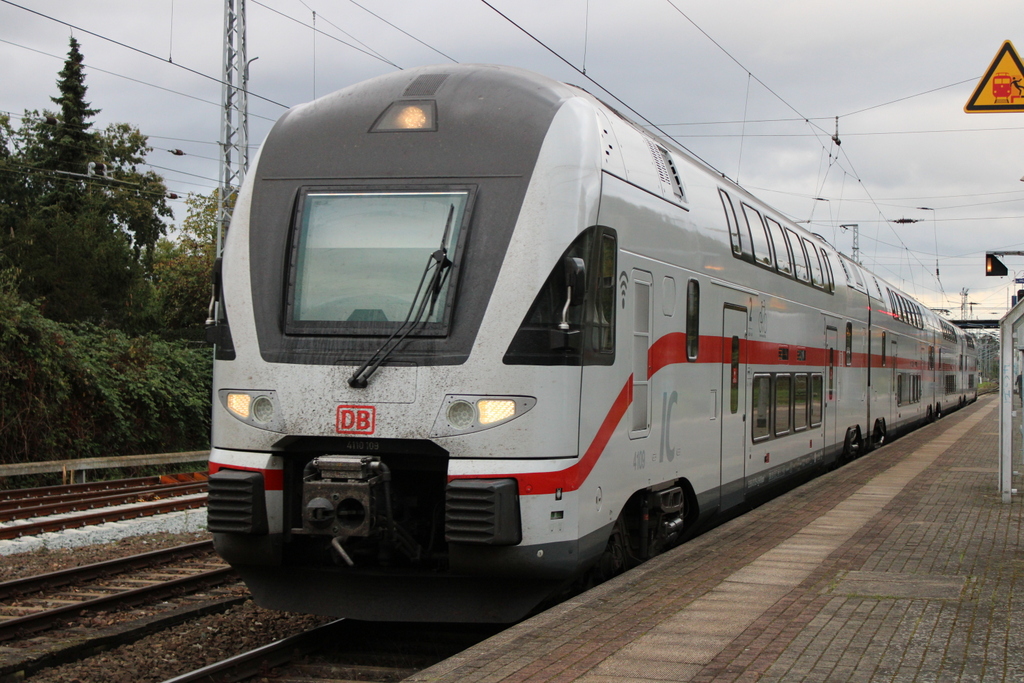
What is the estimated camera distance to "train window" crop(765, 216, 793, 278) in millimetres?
12562

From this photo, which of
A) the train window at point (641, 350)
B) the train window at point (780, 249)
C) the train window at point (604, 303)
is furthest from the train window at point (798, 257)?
the train window at point (604, 303)

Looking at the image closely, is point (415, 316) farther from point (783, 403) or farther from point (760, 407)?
point (783, 403)

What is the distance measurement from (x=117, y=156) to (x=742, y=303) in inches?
1777

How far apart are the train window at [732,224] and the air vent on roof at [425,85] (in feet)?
13.6

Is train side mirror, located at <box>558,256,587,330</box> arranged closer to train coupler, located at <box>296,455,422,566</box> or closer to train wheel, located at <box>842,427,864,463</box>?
train coupler, located at <box>296,455,422,566</box>

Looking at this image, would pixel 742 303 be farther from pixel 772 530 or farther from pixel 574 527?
pixel 574 527

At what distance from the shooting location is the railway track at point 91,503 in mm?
12914

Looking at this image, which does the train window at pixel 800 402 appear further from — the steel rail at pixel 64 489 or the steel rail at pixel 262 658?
the steel rail at pixel 64 489

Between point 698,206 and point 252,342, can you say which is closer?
point 252,342

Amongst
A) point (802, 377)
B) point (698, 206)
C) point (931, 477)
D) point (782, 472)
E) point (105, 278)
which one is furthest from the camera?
point (105, 278)

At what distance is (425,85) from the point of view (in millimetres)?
7191

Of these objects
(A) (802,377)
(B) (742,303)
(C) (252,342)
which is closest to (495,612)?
(C) (252,342)

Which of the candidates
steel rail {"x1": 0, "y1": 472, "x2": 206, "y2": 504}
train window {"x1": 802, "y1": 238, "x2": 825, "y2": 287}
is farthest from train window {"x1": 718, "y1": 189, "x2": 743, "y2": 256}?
steel rail {"x1": 0, "y1": 472, "x2": 206, "y2": 504}

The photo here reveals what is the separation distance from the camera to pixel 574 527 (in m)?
6.53
